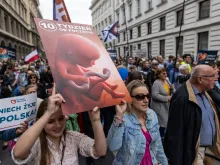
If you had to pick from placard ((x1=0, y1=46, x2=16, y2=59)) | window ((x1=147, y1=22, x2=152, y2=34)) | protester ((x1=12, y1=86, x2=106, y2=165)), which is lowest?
protester ((x1=12, y1=86, x2=106, y2=165))

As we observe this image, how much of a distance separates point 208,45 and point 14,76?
43.4 ft

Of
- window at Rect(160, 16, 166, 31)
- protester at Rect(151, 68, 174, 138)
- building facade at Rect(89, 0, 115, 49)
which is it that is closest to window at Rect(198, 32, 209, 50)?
window at Rect(160, 16, 166, 31)

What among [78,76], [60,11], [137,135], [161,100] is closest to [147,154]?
[137,135]

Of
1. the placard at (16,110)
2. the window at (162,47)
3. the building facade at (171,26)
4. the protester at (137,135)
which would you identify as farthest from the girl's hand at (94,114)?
the window at (162,47)

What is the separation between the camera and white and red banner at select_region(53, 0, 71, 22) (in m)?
3.39

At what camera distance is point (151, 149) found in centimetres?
194

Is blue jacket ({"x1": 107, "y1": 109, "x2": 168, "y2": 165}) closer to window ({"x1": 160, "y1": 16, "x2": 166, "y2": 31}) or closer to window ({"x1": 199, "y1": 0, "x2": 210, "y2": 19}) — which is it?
window ({"x1": 199, "y1": 0, "x2": 210, "y2": 19})

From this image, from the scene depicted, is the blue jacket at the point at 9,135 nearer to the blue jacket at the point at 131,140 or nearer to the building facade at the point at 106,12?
the blue jacket at the point at 131,140

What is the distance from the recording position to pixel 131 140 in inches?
72.6

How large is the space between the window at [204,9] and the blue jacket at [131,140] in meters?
15.6

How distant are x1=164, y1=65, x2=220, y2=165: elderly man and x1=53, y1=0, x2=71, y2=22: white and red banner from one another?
221cm

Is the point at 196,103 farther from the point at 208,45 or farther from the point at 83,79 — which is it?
the point at 208,45

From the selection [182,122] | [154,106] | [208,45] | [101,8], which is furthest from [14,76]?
[101,8]

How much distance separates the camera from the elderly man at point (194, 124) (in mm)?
2336
